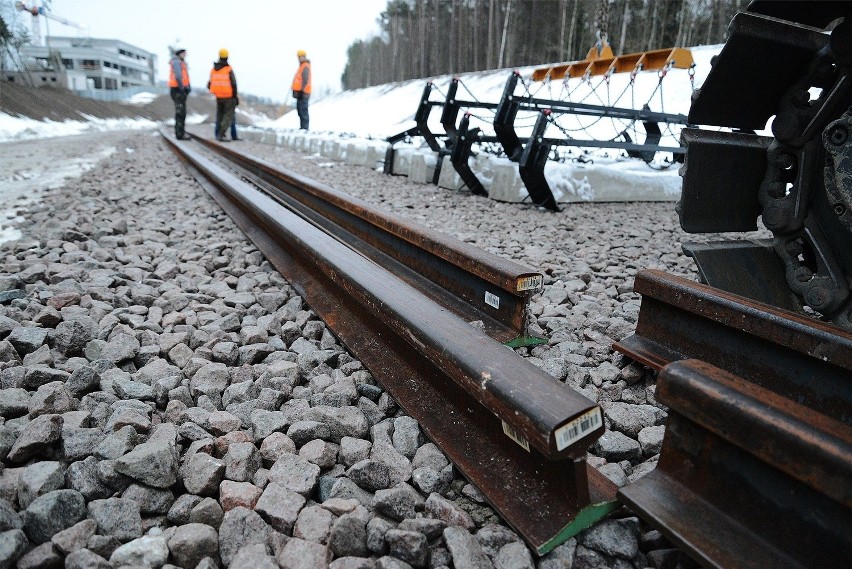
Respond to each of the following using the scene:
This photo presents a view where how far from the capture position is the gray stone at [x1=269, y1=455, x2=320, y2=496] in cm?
126

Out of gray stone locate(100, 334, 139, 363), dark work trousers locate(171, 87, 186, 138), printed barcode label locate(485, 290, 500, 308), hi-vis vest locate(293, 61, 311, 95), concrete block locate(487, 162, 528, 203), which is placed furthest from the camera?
hi-vis vest locate(293, 61, 311, 95)

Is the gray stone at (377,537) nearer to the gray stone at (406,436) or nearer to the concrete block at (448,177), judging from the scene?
the gray stone at (406,436)

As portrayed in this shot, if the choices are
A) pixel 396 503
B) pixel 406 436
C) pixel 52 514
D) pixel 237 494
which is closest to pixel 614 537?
pixel 396 503

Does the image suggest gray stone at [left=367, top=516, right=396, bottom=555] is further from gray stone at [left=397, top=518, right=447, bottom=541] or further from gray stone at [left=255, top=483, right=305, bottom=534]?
gray stone at [left=255, top=483, right=305, bottom=534]

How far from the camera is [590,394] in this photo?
5.79 ft

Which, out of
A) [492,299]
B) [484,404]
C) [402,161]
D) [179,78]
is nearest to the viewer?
[484,404]

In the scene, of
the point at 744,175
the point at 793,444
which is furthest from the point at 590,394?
the point at 744,175

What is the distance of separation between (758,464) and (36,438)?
5.29ft

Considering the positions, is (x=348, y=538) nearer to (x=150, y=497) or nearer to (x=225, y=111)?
(x=150, y=497)

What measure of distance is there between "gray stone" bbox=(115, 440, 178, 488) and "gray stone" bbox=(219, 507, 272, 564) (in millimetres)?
200

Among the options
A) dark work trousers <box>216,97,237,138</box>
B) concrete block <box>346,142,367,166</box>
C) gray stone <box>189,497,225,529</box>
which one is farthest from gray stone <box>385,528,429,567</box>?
dark work trousers <box>216,97,237,138</box>

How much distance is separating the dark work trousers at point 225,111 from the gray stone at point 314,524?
14.2 metres

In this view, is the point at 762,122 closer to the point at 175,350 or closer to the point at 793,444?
the point at 793,444

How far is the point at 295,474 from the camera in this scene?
1.29 metres
